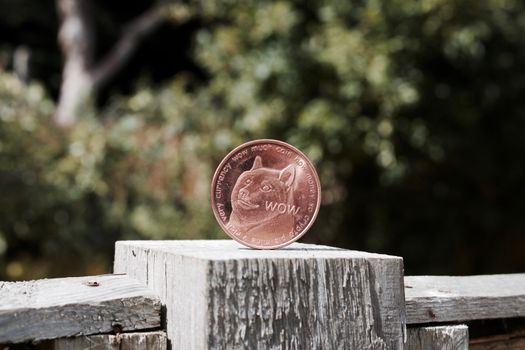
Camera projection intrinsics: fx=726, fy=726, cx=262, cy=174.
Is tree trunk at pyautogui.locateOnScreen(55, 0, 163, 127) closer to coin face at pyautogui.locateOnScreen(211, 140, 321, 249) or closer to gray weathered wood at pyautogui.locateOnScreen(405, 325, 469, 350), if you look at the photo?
coin face at pyautogui.locateOnScreen(211, 140, 321, 249)

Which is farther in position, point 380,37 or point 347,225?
point 347,225

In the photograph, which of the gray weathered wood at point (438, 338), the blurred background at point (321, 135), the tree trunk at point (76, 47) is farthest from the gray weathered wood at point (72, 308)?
the tree trunk at point (76, 47)

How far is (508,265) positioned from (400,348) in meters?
5.29

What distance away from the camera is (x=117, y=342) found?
111 cm

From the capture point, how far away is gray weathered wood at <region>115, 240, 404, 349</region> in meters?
1.03

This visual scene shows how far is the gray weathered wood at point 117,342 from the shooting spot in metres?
1.07

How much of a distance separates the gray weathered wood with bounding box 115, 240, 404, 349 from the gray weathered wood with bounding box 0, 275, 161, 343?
47 millimetres

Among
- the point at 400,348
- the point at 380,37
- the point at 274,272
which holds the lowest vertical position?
the point at 400,348

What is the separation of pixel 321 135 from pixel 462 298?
10.5ft

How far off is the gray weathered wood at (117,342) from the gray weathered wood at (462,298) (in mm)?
428

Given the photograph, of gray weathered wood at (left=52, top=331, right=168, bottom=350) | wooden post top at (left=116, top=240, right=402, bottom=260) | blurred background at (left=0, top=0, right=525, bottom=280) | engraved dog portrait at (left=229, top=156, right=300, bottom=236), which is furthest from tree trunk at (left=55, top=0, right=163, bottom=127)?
gray weathered wood at (left=52, top=331, right=168, bottom=350)

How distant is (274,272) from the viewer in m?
1.06

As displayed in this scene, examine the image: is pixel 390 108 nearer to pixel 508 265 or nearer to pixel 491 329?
pixel 508 265

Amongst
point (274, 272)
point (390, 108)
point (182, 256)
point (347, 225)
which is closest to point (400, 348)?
point (274, 272)
